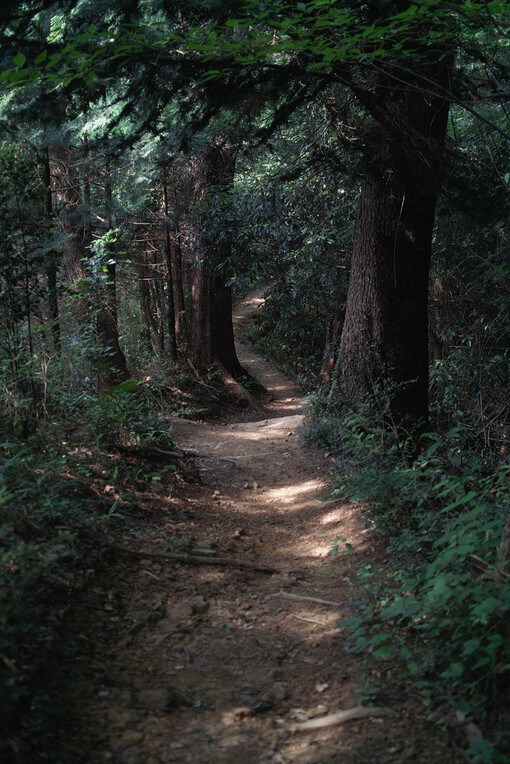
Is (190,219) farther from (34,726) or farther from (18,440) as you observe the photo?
(34,726)

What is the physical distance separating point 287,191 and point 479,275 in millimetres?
3431

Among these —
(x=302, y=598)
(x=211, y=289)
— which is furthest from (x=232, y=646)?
(x=211, y=289)

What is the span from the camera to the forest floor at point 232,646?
250cm

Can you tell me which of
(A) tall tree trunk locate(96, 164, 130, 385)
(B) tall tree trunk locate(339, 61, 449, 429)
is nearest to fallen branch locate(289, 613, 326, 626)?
(B) tall tree trunk locate(339, 61, 449, 429)

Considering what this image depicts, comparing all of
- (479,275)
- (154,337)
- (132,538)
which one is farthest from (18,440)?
(154,337)

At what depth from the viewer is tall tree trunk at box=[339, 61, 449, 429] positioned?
642 centimetres

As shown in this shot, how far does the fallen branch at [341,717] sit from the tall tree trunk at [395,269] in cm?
393

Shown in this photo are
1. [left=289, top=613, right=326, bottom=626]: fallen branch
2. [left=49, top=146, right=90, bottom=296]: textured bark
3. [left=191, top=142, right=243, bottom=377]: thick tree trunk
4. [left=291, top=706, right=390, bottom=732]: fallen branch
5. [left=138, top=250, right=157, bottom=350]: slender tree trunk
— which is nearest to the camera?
[left=291, top=706, right=390, bottom=732]: fallen branch

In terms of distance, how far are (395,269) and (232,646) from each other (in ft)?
15.6

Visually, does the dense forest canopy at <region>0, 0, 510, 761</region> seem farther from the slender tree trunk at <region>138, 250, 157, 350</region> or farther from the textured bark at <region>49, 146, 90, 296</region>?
the slender tree trunk at <region>138, 250, 157, 350</region>

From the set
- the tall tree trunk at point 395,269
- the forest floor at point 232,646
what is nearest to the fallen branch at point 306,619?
the forest floor at point 232,646

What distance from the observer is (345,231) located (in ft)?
33.4

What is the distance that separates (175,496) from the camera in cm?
588

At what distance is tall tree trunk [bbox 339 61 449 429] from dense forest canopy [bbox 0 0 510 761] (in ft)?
0.08
